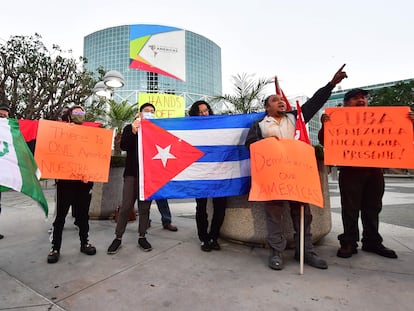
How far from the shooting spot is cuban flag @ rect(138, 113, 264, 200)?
3199 millimetres

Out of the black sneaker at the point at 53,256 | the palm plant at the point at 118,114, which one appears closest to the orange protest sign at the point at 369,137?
the black sneaker at the point at 53,256

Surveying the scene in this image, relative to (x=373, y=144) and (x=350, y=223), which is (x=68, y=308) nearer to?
(x=350, y=223)

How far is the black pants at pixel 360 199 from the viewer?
304 centimetres

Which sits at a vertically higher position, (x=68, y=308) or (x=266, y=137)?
(x=266, y=137)

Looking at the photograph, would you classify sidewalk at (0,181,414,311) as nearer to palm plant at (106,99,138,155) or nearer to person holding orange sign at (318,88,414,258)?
person holding orange sign at (318,88,414,258)

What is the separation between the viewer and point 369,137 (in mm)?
2908

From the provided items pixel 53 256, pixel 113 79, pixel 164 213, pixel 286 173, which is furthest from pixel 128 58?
pixel 286 173

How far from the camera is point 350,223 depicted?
10.0 feet

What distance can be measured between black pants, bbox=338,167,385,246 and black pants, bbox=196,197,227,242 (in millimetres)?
1357

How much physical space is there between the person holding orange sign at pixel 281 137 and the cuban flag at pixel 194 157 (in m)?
0.32

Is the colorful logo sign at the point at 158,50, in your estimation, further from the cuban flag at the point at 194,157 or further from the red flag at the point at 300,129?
the red flag at the point at 300,129

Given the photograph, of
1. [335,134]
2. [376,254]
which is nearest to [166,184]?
[335,134]

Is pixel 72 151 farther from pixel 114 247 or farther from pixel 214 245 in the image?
pixel 214 245

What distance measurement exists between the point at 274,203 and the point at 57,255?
234 centimetres
